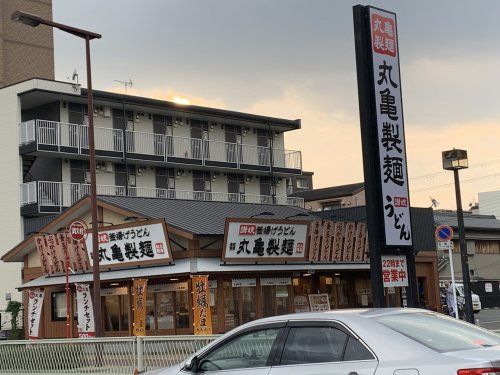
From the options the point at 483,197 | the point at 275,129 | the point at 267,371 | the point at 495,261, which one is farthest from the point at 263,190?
the point at 483,197

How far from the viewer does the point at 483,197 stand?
91875mm

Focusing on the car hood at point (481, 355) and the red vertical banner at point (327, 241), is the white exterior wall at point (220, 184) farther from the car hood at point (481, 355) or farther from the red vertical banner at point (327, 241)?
the car hood at point (481, 355)

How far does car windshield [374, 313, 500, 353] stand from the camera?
690 cm

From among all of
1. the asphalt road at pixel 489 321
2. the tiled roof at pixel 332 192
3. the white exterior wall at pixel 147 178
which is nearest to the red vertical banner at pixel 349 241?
the asphalt road at pixel 489 321

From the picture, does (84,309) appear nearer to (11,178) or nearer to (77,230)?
(77,230)

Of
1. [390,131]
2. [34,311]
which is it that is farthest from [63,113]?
[390,131]

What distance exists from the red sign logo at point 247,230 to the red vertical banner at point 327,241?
3.73 m

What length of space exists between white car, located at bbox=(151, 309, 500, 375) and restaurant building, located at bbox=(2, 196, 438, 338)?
15865 millimetres

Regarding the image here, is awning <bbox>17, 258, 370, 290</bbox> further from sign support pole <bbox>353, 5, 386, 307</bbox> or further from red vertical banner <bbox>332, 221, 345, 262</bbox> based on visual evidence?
sign support pole <bbox>353, 5, 386, 307</bbox>

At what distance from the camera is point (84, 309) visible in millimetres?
26797

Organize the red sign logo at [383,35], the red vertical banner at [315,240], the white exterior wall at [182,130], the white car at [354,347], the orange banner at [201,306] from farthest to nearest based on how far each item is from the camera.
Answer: the white exterior wall at [182,130]
the red vertical banner at [315,240]
the orange banner at [201,306]
the red sign logo at [383,35]
the white car at [354,347]

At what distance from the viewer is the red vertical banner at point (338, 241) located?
92.9ft

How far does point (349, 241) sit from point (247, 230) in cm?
597

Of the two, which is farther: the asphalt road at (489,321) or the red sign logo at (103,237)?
the asphalt road at (489,321)
